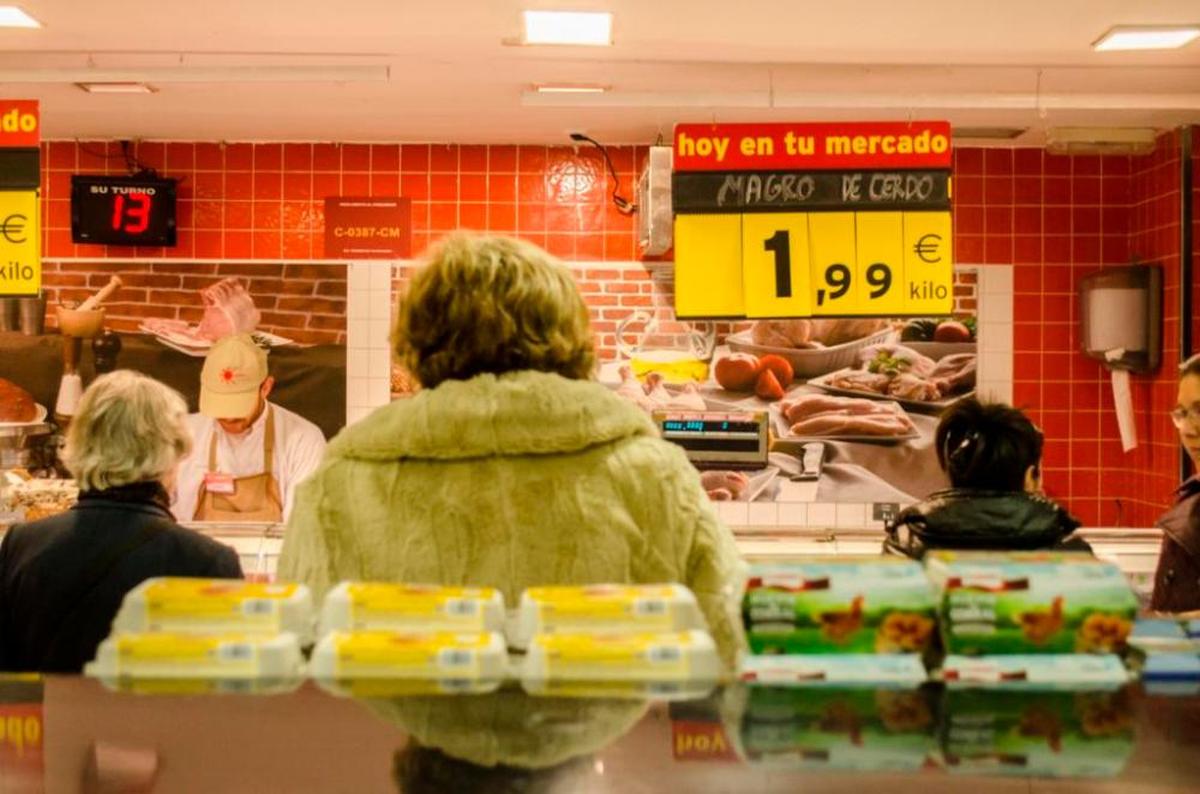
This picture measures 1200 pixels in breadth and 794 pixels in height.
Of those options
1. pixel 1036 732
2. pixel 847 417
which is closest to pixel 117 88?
pixel 847 417

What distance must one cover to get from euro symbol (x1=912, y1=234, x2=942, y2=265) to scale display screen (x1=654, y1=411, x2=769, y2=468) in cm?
237

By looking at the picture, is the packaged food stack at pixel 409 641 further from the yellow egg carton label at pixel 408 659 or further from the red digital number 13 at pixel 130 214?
the red digital number 13 at pixel 130 214

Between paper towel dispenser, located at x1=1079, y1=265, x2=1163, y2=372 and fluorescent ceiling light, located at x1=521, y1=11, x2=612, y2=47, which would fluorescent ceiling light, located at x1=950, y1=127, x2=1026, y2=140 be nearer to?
paper towel dispenser, located at x1=1079, y1=265, x2=1163, y2=372

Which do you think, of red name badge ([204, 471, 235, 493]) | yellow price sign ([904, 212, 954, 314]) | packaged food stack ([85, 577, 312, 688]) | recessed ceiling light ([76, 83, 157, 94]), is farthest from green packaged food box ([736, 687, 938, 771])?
red name badge ([204, 471, 235, 493])

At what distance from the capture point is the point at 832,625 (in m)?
1.57

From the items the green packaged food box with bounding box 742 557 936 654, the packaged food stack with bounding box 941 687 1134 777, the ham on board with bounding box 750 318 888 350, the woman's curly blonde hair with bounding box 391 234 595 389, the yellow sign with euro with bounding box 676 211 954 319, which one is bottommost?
the packaged food stack with bounding box 941 687 1134 777

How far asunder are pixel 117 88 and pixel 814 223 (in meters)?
3.54

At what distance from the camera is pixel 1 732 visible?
1535 millimetres

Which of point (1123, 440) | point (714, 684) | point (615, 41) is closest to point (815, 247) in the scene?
point (615, 41)

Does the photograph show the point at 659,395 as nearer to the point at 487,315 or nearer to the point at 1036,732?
the point at 487,315

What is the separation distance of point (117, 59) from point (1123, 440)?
5.70 meters

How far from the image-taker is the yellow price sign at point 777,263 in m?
4.99

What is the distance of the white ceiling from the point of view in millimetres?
4828

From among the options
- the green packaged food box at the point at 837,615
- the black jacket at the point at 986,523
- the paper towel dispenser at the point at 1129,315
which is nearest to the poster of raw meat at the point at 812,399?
the paper towel dispenser at the point at 1129,315
